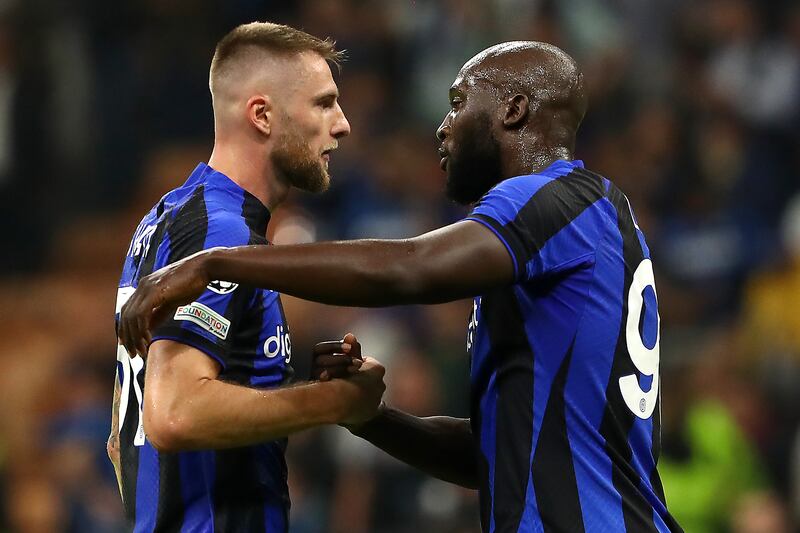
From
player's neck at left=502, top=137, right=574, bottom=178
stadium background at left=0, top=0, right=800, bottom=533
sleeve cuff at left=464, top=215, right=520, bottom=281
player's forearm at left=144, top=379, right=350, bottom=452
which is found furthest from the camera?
stadium background at left=0, top=0, right=800, bottom=533

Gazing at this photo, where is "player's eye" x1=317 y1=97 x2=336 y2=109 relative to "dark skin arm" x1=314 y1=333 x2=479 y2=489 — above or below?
above

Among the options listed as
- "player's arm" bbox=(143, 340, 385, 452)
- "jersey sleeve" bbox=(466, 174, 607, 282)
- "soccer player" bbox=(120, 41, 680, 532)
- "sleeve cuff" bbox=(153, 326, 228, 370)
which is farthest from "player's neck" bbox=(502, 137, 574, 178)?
"sleeve cuff" bbox=(153, 326, 228, 370)

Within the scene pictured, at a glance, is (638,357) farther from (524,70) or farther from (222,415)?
(222,415)

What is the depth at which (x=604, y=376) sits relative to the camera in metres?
3.64

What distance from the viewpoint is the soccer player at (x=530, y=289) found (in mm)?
3209

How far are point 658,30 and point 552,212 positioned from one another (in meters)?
8.34

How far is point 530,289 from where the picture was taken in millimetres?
3619

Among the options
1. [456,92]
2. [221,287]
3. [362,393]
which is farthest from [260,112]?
[362,393]

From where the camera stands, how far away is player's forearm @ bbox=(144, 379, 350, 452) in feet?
11.4

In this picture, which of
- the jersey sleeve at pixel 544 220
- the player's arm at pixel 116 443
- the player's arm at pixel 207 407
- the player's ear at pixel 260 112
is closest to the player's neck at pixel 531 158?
the jersey sleeve at pixel 544 220

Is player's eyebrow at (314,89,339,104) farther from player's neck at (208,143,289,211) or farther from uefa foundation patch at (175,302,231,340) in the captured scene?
uefa foundation patch at (175,302,231,340)

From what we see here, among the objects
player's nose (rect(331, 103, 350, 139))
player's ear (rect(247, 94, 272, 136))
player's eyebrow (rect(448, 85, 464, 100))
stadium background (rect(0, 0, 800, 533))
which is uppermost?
player's eyebrow (rect(448, 85, 464, 100))

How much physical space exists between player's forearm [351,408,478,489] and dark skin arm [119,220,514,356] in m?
1.06

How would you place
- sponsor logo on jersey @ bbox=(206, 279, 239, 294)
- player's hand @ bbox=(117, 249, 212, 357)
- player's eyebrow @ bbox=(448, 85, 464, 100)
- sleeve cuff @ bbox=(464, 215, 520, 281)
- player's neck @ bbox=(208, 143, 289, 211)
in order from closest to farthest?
player's hand @ bbox=(117, 249, 212, 357)
sleeve cuff @ bbox=(464, 215, 520, 281)
sponsor logo on jersey @ bbox=(206, 279, 239, 294)
player's eyebrow @ bbox=(448, 85, 464, 100)
player's neck @ bbox=(208, 143, 289, 211)
